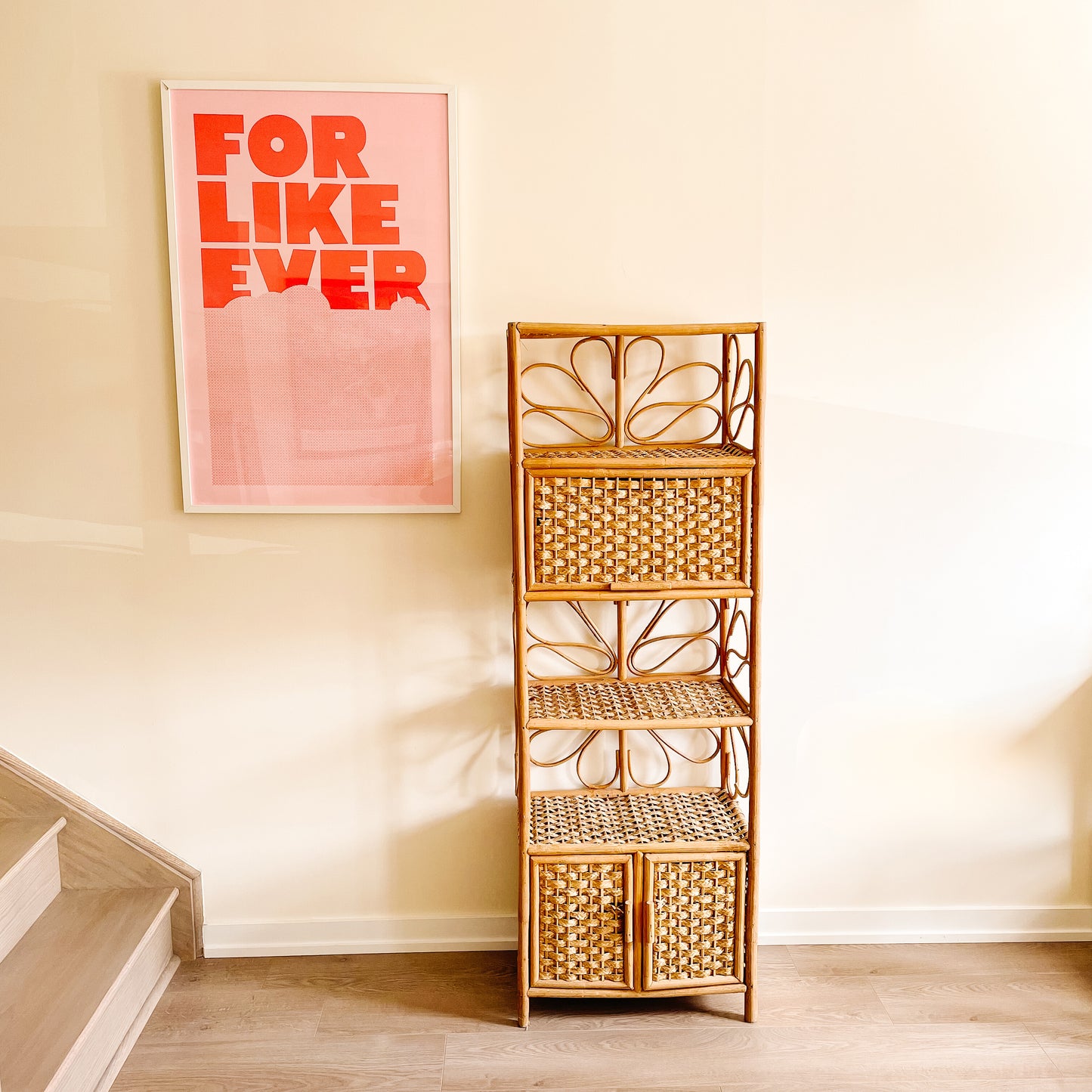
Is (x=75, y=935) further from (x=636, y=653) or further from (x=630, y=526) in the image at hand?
(x=630, y=526)

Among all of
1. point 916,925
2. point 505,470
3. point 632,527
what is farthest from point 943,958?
point 505,470

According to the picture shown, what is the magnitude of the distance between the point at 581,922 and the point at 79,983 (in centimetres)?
104

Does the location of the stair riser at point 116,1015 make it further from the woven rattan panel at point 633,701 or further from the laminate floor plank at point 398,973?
the woven rattan panel at point 633,701

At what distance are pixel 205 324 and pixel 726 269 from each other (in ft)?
3.87

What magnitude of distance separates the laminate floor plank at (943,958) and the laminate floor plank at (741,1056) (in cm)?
20

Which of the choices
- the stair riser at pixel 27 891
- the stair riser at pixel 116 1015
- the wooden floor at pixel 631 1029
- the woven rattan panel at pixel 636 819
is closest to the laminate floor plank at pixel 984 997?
the wooden floor at pixel 631 1029

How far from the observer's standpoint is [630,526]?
186cm

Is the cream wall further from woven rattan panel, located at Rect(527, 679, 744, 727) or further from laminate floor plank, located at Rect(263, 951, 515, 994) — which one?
woven rattan panel, located at Rect(527, 679, 744, 727)

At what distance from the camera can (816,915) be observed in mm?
2252

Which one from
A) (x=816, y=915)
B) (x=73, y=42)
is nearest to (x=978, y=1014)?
(x=816, y=915)

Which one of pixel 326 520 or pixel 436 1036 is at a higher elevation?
pixel 326 520

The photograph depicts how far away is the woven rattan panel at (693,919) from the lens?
1.94 metres

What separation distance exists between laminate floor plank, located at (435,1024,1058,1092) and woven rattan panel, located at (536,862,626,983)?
13 centimetres

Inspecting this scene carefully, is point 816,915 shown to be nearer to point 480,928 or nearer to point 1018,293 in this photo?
point 480,928
